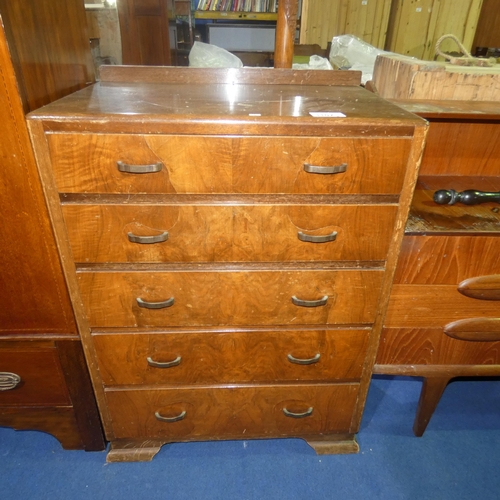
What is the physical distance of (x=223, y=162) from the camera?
2.84 ft

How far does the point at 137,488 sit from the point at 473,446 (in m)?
1.16

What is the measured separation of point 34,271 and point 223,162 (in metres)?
0.58

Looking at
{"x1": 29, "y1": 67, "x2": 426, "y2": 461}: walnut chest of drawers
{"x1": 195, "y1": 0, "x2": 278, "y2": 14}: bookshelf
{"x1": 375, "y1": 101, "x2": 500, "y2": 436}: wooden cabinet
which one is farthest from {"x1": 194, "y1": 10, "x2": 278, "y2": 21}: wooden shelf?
{"x1": 375, "y1": 101, "x2": 500, "y2": 436}: wooden cabinet

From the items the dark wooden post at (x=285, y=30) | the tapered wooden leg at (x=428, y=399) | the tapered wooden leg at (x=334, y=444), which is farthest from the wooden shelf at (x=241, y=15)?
the tapered wooden leg at (x=334, y=444)

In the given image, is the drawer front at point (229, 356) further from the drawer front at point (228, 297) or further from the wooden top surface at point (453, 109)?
the wooden top surface at point (453, 109)

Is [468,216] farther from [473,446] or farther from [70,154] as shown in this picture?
[70,154]

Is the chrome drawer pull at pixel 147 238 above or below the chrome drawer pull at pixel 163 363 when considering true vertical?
above

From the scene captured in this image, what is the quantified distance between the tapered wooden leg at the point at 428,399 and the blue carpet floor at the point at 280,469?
0.06 metres

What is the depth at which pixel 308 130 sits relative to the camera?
85 centimetres

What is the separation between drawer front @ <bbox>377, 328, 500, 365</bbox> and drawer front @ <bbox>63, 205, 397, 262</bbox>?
354mm

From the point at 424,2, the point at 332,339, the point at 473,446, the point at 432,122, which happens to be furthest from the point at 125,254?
the point at 424,2

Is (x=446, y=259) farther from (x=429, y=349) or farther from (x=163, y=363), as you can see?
(x=163, y=363)

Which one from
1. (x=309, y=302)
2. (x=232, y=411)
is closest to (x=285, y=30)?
(x=309, y=302)

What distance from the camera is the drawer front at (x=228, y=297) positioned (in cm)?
100
